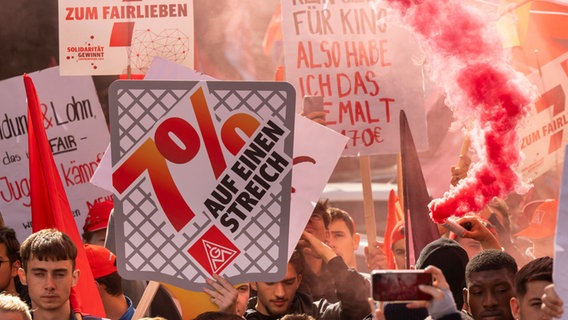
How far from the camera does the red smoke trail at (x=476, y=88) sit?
617cm

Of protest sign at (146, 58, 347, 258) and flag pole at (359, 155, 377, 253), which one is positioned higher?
protest sign at (146, 58, 347, 258)

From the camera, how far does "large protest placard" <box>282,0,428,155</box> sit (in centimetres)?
813

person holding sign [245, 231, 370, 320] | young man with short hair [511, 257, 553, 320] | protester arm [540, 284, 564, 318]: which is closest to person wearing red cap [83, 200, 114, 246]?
person holding sign [245, 231, 370, 320]

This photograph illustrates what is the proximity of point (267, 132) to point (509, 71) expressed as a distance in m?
1.98

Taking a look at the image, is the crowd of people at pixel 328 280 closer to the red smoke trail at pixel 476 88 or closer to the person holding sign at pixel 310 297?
the person holding sign at pixel 310 297

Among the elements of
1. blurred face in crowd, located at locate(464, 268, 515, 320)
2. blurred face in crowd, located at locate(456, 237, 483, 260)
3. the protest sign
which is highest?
the protest sign

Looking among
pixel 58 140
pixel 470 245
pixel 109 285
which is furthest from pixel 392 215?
pixel 109 285

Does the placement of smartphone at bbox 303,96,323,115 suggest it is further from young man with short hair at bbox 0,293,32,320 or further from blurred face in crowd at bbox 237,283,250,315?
young man with short hair at bbox 0,293,32,320

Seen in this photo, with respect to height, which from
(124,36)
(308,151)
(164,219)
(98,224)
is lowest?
(98,224)

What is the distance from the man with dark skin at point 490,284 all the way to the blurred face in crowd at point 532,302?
356 mm

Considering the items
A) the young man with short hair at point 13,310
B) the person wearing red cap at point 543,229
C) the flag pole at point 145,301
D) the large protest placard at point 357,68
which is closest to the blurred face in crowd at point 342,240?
the large protest placard at point 357,68

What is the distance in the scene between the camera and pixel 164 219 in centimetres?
519

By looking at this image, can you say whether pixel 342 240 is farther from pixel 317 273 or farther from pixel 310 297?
pixel 310 297

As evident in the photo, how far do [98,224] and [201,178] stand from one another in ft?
8.16
